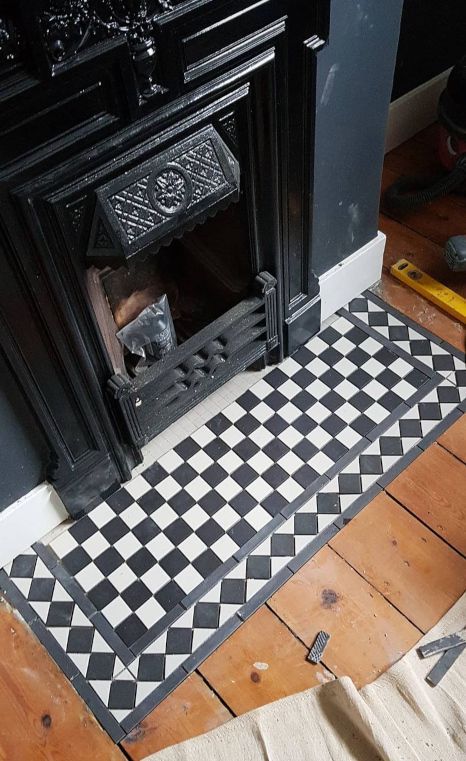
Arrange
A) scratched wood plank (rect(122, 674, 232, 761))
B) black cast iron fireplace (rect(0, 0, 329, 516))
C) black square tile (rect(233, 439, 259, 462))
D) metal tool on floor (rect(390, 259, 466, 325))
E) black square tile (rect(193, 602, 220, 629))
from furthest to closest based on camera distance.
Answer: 1. metal tool on floor (rect(390, 259, 466, 325))
2. black square tile (rect(233, 439, 259, 462))
3. black square tile (rect(193, 602, 220, 629))
4. scratched wood plank (rect(122, 674, 232, 761))
5. black cast iron fireplace (rect(0, 0, 329, 516))

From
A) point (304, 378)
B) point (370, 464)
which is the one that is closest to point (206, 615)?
point (370, 464)

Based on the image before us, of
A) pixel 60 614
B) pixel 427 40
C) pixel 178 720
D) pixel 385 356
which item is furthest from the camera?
pixel 427 40

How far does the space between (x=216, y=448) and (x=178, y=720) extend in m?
0.55

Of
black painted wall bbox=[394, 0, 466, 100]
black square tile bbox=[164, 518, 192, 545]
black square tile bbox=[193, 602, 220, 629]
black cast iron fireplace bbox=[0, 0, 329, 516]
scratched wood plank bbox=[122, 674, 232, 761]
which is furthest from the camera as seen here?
black painted wall bbox=[394, 0, 466, 100]

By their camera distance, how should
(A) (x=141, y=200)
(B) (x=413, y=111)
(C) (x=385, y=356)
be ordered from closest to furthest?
(A) (x=141, y=200)
(C) (x=385, y=356)
(B) (x=413, y=111)

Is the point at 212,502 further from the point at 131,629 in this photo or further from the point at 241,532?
the point at 131,629

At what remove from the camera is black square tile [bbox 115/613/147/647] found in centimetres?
135

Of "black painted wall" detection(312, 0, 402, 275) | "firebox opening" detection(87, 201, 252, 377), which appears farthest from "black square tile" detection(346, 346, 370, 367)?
"firebox opening" detection(87, 201, 252, 377)

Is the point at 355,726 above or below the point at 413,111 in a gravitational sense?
below

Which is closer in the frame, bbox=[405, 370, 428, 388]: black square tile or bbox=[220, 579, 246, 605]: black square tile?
bbox=[220, 579, 246, 605]: black square tile

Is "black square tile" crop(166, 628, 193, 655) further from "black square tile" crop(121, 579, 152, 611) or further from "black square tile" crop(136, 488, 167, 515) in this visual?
"black square tile" crop(136, 488, 167, 515)

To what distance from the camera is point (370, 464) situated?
154cm

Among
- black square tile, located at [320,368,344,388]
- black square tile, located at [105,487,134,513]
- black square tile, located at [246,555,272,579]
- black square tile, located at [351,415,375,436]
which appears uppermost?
black square tile, located at [320,368,344,388]

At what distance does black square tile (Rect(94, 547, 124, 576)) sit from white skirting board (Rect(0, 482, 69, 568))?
0.40ft
